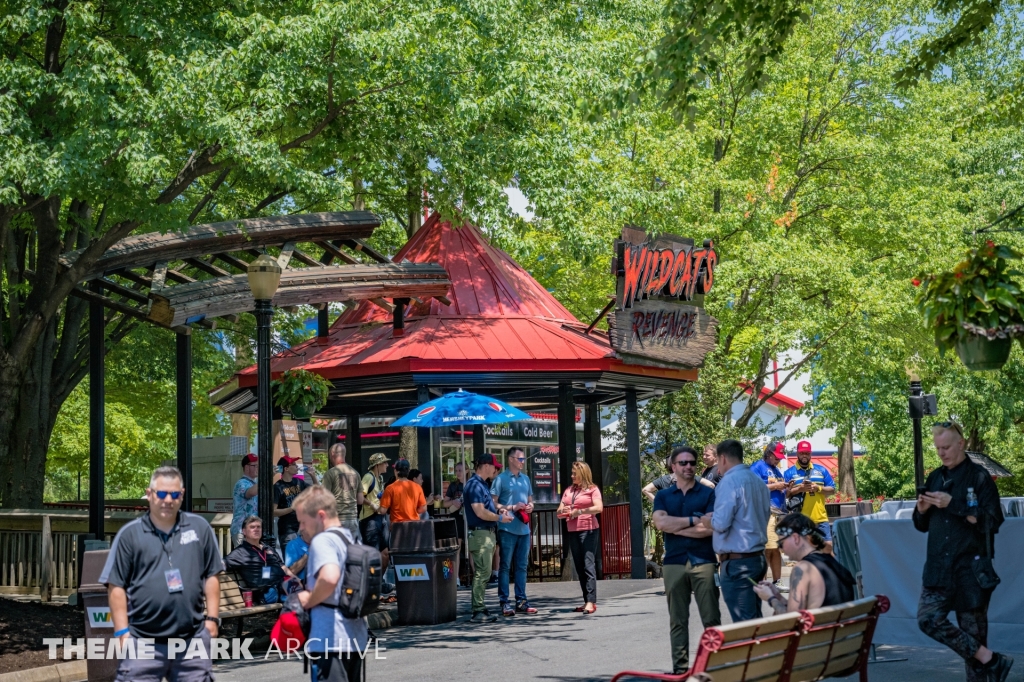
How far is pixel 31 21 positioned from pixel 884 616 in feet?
35.3

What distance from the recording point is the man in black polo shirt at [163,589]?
21.7 ft

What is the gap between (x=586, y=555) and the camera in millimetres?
13766

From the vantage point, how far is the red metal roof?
18156 millimetres

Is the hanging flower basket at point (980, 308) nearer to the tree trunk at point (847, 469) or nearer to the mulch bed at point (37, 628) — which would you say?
the mulch bed at point (37, 628)

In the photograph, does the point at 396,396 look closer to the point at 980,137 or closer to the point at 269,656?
the point at 269,656

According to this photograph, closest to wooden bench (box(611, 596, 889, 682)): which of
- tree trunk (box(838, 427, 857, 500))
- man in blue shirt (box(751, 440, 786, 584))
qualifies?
man in blue shirt (box(751, 440, 786, 584))

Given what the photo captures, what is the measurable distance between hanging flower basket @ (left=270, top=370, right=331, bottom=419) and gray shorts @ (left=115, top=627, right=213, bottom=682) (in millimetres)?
9443

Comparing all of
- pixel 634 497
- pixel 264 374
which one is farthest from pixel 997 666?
pixel 634 497

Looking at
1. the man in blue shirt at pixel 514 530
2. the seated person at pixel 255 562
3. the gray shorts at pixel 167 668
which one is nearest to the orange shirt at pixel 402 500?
the man in blue shirt at pixel 514 530

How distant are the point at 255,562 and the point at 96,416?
3.12 metres

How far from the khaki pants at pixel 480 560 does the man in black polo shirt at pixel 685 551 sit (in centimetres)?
481

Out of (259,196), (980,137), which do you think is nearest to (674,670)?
(259,196)

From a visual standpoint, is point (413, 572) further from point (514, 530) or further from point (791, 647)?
point (791, 647)

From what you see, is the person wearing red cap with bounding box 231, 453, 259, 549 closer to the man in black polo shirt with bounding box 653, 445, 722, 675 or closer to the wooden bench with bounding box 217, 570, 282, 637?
the wooden bench with bounding box 217, 570, 282, 637
